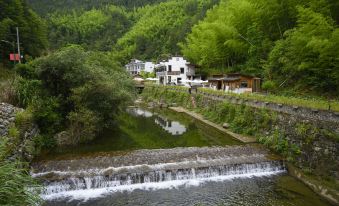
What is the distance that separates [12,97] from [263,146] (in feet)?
56.8

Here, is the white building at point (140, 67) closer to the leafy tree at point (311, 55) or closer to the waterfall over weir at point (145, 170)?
the leafy tree at point (311, 55)

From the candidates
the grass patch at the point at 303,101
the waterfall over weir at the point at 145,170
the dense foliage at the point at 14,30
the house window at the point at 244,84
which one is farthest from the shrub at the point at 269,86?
the dense foliage at the point at 14,30

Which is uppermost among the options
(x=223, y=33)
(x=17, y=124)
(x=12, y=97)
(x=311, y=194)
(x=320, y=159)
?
(x=223, y=33)

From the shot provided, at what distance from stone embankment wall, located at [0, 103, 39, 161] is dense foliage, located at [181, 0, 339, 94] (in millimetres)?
19822

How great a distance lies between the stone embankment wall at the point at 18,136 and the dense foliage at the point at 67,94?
181 centimetres

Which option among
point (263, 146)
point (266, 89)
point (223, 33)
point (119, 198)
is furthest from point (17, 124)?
point (223, 33)

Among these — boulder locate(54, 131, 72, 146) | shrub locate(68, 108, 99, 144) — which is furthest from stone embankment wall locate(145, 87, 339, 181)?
boulder locate(54, 131, 72, 146)

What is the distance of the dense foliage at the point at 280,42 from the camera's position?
18750 millimetres

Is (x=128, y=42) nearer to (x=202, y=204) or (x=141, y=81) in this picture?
(x=141, y=81)

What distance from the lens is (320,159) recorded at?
506 inches

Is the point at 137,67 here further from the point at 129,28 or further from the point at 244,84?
the point at 244,84

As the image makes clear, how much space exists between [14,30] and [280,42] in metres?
34.0

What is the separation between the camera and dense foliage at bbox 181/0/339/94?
18750mm

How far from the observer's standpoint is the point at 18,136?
13.3 metres
